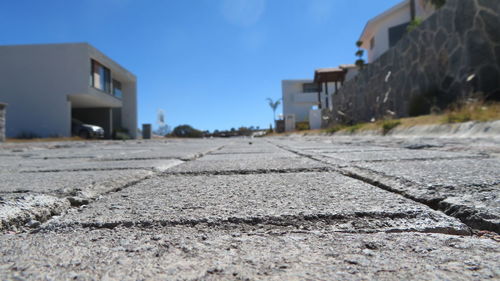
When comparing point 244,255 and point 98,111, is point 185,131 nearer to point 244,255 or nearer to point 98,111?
point 98,111

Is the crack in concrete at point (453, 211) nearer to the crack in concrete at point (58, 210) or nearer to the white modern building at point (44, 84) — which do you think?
the crack in concrete at point (58, 210)

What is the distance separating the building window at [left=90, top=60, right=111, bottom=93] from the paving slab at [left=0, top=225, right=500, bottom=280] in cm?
2149

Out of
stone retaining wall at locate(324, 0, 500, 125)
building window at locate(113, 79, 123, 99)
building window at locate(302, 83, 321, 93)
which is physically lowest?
stone retaining wall at locate(324, 0, 500, 125)

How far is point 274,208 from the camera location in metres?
0.77

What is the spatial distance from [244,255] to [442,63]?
857cm

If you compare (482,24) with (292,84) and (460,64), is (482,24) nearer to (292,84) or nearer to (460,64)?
(460,64)

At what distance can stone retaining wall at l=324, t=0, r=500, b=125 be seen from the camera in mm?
6371

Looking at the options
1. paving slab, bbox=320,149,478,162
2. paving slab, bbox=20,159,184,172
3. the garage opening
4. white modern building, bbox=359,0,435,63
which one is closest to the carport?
the garage opening

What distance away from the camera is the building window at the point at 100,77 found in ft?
67.3

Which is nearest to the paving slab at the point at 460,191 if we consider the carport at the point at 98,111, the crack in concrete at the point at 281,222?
the crack in concrete at the point at 281,222

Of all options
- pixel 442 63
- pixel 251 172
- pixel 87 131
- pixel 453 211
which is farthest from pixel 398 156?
pixel 87 131

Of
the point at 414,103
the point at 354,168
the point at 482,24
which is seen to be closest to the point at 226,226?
the point at 354,168

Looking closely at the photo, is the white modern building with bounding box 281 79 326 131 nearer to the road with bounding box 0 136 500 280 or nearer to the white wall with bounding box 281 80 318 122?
the white wall with bounding box 281 80 318 122

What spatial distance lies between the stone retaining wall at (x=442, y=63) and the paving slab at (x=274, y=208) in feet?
22.1
